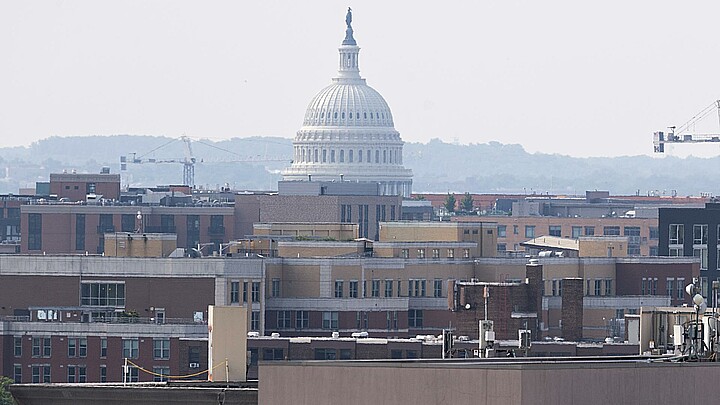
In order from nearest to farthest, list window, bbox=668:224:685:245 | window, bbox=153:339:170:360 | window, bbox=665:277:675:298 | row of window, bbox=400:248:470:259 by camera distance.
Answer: window, bbox=153:339:170:360 → window, bbox=665:277:675:298 → row of window, bbox=400:248:470:259 → window, bbox=668:224:685:245

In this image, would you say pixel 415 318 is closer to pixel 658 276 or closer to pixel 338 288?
pixel 338 288

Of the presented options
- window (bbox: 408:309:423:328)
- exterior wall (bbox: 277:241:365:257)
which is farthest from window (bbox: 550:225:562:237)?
window (bbox: 408:309:423:328)

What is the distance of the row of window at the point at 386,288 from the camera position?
337 ft

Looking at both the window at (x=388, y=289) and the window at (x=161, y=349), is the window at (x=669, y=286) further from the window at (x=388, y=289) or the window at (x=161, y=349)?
the window at (x=161, y=349)

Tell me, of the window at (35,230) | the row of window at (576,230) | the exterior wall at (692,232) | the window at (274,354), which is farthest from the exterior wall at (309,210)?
the window at (274,354)

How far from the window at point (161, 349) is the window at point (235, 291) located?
8393 millimetres

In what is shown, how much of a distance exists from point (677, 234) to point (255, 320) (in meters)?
26.9

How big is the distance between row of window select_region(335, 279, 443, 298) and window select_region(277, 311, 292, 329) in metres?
3.16

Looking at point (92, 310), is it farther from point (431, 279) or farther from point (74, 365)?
point (431, 279)

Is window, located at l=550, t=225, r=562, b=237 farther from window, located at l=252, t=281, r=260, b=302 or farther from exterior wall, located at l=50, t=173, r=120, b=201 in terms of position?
window, located at l=252, t=281, r=260, b=302

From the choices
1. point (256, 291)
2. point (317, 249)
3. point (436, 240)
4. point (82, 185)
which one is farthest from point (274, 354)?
point (82, 185)

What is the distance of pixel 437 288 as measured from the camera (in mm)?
104500

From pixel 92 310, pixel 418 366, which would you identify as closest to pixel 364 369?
pixel 418 366

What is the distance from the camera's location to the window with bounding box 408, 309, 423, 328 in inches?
4026
